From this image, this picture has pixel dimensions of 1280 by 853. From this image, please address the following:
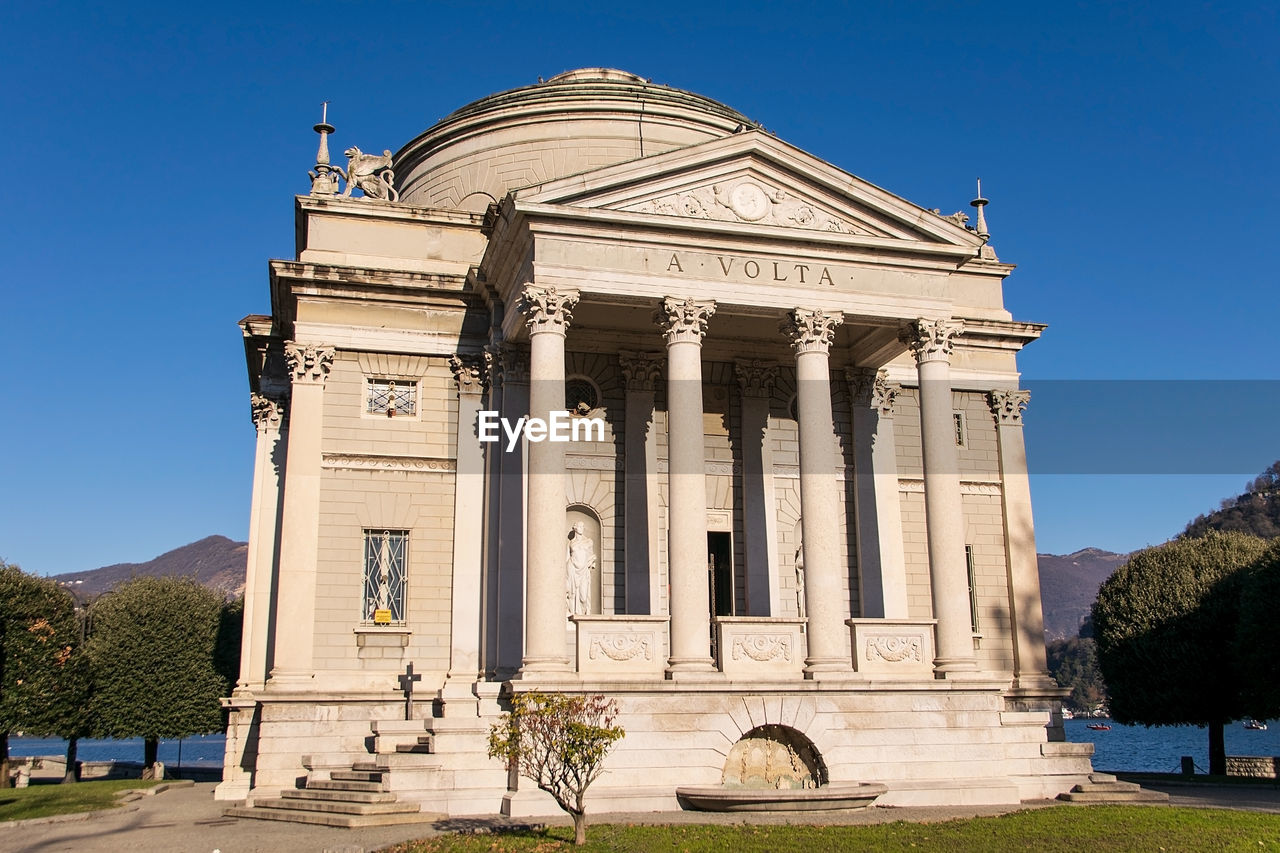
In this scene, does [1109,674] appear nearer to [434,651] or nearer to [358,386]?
[434,651]

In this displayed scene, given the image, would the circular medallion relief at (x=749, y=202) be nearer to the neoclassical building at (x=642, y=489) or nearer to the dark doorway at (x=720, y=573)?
the neoclassical building at (x=642, y=489)

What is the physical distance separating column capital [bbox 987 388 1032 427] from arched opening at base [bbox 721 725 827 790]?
1216 cm

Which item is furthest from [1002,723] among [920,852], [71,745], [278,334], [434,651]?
[71,745]

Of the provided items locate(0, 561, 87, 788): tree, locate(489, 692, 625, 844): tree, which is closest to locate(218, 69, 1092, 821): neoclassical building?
locate(489, 692, 625, 844): tree

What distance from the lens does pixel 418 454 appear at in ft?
80.8

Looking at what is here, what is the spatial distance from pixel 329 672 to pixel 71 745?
21021 millimetres

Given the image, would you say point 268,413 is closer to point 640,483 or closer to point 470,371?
point 470,371

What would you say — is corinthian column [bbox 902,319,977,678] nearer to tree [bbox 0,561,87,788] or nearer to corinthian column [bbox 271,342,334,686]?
corinthian column [bbox 271,342,334,686]

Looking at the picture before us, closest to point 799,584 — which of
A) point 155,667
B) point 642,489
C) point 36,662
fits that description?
point 642,489

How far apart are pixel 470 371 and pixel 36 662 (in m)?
20.1

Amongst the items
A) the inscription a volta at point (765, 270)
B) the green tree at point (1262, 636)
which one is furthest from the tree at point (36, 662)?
the green tree at point (1262, 636)

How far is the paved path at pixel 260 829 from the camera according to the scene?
15.9 metres

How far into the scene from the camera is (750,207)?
22844 mm

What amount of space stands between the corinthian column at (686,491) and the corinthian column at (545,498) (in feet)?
6.56
